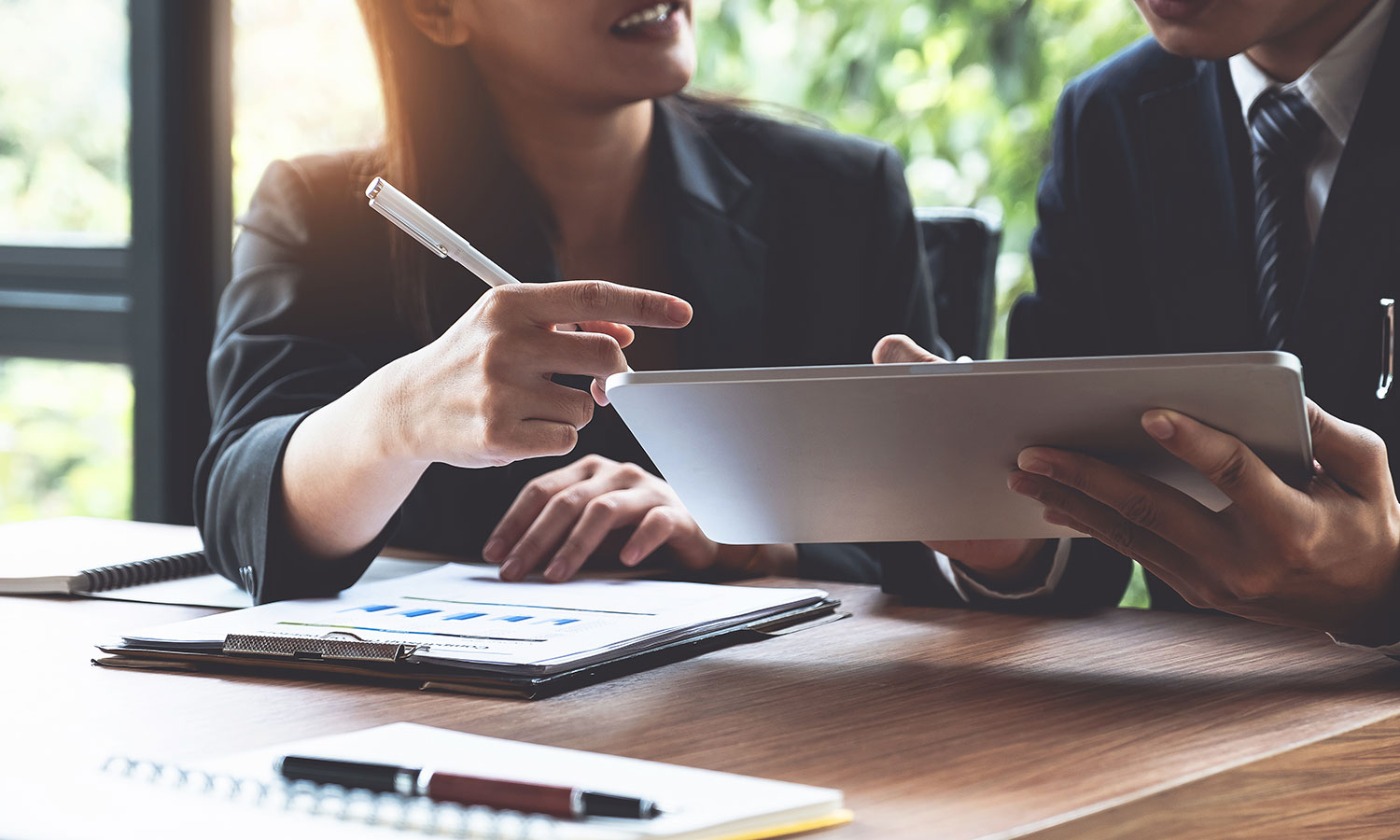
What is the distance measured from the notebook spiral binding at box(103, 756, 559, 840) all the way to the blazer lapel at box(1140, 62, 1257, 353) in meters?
1.10

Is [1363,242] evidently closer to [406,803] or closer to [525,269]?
[525,269]

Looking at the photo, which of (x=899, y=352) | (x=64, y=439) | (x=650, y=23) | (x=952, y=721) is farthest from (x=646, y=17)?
(x=64, y=439)

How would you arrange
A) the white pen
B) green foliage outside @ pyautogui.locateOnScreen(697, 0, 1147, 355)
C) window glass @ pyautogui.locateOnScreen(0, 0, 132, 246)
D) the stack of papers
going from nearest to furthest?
the stack of papers, the white pen, green foliage outside @ pyautogui.locateOnScreen(697, 0, 1147, 355), window glass @ pyautogui.locateOnScreen(0, 0, 132, 246)

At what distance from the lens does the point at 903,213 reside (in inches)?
65.1

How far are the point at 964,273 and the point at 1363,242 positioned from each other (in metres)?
0.52

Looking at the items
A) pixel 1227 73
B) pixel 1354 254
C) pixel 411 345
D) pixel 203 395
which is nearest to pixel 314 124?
pixel 203 395

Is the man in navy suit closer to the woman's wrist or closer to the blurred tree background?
the woman's wrist

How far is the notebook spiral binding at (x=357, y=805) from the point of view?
1.82 ft

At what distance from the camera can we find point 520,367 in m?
0.95

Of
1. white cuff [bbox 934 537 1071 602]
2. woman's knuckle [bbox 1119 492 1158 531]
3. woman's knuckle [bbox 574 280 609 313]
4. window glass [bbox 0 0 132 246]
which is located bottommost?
white cuff [bbox 934 537 1071 602]

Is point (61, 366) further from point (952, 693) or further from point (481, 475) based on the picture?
point (952, 693)

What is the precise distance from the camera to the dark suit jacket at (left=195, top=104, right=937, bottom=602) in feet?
4.64

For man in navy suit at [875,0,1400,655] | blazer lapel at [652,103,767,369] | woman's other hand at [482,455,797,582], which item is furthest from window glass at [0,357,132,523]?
man in navy suit at [875,0,1400,655]

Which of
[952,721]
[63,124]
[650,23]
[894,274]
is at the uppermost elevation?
[63,124]
